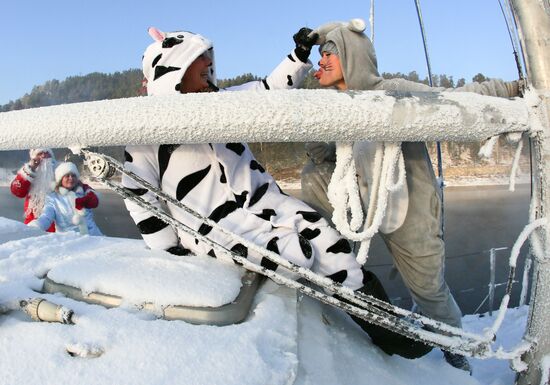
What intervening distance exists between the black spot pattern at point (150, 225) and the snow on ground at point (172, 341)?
7 cm

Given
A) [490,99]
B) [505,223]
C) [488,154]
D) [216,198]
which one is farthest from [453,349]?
[505,223]

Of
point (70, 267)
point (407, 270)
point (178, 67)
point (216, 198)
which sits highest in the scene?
point (178, 67)

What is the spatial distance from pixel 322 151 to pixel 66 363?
122 centimetres

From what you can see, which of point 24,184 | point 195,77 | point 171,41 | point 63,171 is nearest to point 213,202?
point 195,77

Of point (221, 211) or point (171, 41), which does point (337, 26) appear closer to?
point (171, 41)

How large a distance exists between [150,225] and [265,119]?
1.91 ft

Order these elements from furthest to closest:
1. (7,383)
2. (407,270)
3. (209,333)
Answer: (407,270) < (209,333) < (7,383)

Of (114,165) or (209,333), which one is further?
(114,165)

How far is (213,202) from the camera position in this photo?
4.77 feet

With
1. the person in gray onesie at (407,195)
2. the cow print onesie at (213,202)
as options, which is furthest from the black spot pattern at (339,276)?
the person in gray onesie at (407,195)

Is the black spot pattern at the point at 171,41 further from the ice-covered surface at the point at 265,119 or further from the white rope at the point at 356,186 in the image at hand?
the white rope at the point at 356,186

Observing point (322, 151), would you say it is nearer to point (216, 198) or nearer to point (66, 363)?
point (216, 198)

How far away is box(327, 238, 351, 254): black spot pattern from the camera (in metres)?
1.41

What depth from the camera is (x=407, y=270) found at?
163 cm
